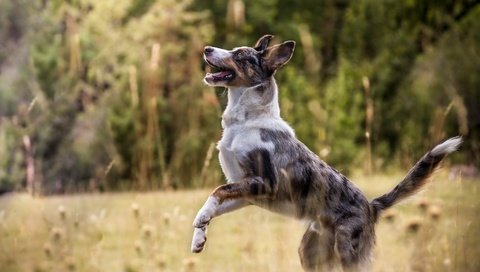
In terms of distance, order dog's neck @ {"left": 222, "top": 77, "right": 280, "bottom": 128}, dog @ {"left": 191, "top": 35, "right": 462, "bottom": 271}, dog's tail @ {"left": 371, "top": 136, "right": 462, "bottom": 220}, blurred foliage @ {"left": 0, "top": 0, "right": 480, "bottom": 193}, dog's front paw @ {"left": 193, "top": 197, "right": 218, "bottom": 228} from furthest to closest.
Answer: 1. blurred foliage @ {"left": 0, "top": 0, "right": 480, "bottom": 193}
2. dog's neck @ {"left": 222, "top": 77, "right": 280, "bottom": 128}
3. dog's tail @ {"left": 371, "top": 136, "right": 462, "bottom": 220}
4. dog @ {"left": 191, "top": 35, "right": 462, "bottom": 271}
5. dog's front paw @ {"left": 193, "top": 197, "right": 218, "bottom": 228}

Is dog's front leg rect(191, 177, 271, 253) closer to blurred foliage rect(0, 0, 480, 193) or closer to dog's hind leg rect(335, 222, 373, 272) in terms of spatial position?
dog's hind leg rect(335, 222, 373, 272)

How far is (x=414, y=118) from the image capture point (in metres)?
23.2

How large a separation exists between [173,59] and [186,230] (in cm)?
1283

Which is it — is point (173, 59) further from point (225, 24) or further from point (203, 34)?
point (225, 24)

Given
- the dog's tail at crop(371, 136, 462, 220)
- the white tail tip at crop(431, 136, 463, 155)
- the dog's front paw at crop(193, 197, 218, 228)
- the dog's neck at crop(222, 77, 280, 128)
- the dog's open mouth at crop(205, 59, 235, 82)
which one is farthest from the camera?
the dog's neck at crop(222, 77, 280, 128)

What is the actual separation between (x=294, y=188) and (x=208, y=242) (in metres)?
3.88

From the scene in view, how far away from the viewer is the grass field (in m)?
6.77

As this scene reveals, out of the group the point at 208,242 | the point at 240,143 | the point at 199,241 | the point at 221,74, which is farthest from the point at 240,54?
the point at 208,242

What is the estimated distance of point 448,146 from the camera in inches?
250

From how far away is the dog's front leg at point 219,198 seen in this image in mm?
6145

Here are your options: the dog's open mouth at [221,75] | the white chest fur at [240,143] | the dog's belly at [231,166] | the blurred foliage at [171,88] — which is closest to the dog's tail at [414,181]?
the white chest fur at [240,143]

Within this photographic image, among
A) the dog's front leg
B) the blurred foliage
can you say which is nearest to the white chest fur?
the dog's front leg

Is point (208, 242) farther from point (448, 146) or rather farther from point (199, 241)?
point (448, 146)

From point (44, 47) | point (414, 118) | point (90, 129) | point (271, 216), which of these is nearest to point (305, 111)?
point (414, 118)
